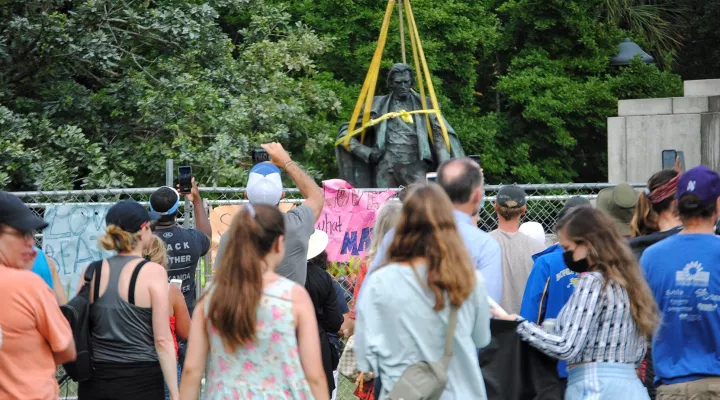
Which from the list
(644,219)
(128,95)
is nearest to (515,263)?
(644,219)

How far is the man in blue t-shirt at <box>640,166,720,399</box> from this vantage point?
4277 millimetres

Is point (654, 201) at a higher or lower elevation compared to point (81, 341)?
higher

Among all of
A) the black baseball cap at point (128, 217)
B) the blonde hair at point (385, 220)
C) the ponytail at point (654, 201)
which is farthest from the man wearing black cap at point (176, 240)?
the ponytail at point (654, 201)

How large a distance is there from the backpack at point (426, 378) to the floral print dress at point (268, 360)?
37cm

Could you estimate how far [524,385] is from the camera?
4.29 metres

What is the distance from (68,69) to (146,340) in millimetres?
9662

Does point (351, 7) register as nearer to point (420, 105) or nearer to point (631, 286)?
point (420, 105)

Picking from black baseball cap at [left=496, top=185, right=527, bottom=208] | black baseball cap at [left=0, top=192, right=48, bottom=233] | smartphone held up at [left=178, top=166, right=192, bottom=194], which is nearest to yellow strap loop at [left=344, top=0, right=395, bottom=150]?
smartphone held up at [left=178, top=166, right=192, bottom=194]

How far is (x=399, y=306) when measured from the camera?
12.0 feet

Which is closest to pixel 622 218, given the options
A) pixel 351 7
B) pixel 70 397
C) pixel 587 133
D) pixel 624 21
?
pixel 70 397

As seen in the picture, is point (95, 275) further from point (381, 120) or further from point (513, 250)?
point (381, 120)

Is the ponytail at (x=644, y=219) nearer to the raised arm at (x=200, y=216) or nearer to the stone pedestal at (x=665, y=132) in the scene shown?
the raised arm at (x=200, y=216)

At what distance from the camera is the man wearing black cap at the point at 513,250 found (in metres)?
5.70

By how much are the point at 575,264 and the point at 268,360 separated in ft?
4.40
